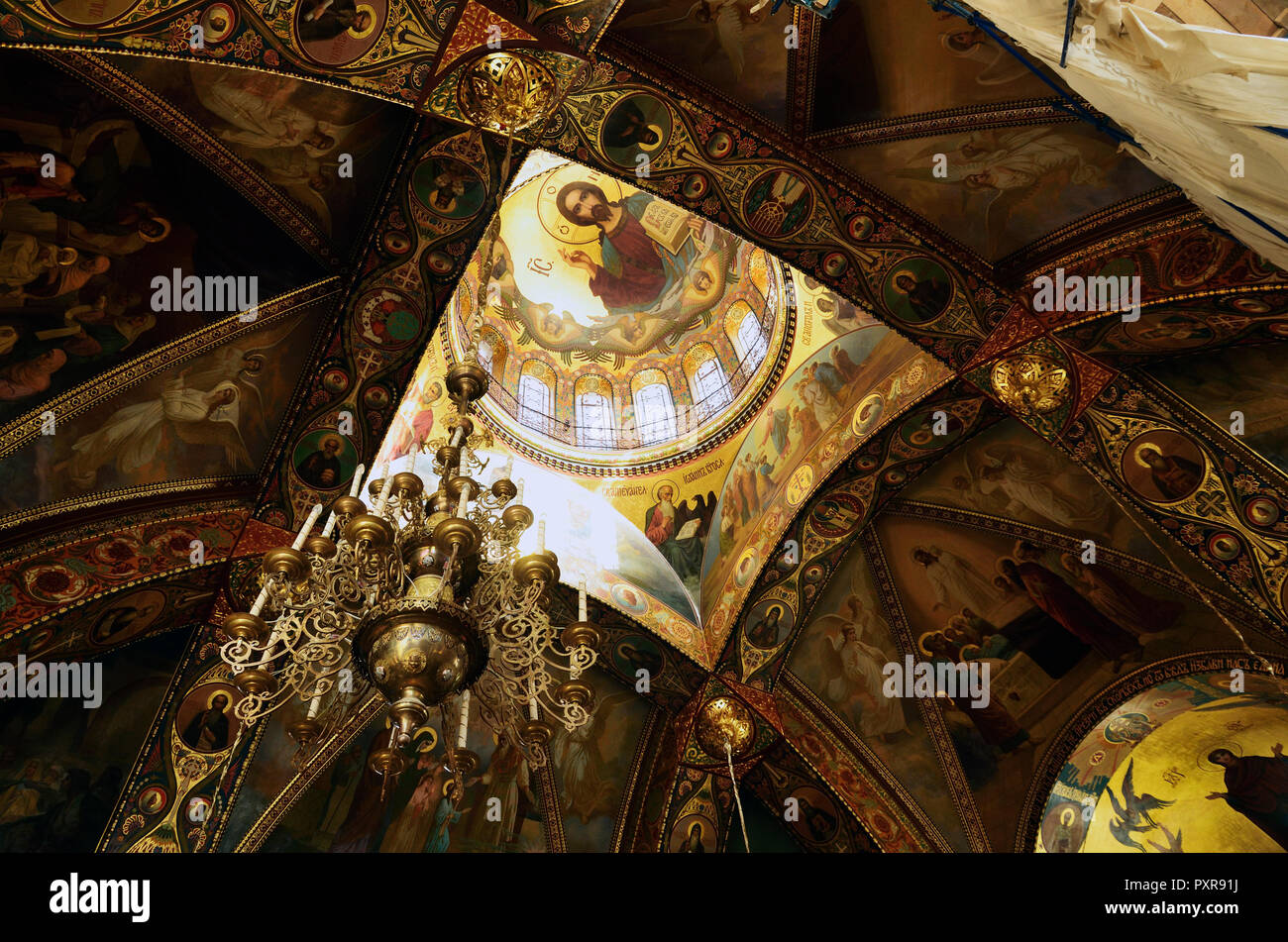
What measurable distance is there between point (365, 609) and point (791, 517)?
5046 mm

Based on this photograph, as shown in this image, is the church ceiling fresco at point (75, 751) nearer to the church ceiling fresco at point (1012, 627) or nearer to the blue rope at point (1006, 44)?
the church ceiling fresco at point (1012, 627)

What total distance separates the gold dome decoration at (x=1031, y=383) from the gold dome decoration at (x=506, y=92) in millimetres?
4185

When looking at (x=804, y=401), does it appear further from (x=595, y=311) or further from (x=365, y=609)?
(x=365, y=609)

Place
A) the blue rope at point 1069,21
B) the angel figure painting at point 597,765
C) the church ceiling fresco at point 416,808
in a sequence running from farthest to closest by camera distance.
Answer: the angel figure painting at point 597,765 < the church ceiling fresco at point 416,808 < the blue rope at point 1069,21

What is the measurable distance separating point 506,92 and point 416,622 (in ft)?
12.7

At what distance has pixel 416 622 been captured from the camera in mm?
6129

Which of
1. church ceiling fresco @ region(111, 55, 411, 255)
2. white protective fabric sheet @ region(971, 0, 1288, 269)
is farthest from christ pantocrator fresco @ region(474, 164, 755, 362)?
white protective fabric sheet @ region(971, 0, 1288, 269)

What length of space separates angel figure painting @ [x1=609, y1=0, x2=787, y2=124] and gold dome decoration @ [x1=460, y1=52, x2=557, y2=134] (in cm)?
65

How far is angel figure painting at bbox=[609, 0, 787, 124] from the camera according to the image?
7.10 meters

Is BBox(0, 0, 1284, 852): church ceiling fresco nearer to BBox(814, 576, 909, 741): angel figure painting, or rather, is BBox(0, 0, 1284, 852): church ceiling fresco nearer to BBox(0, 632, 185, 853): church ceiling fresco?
BBox(814, 576, 909, 741): angel figure painting

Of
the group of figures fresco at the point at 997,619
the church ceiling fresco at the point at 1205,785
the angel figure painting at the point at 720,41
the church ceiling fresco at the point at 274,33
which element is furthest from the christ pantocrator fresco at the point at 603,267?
the church ceiling fresco at the point at 1205,785

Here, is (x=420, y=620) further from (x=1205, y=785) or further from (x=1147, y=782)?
(x=1205, y=785)

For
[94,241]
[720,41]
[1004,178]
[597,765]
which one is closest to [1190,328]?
[1004,178]

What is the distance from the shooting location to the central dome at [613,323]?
11.7 meters
